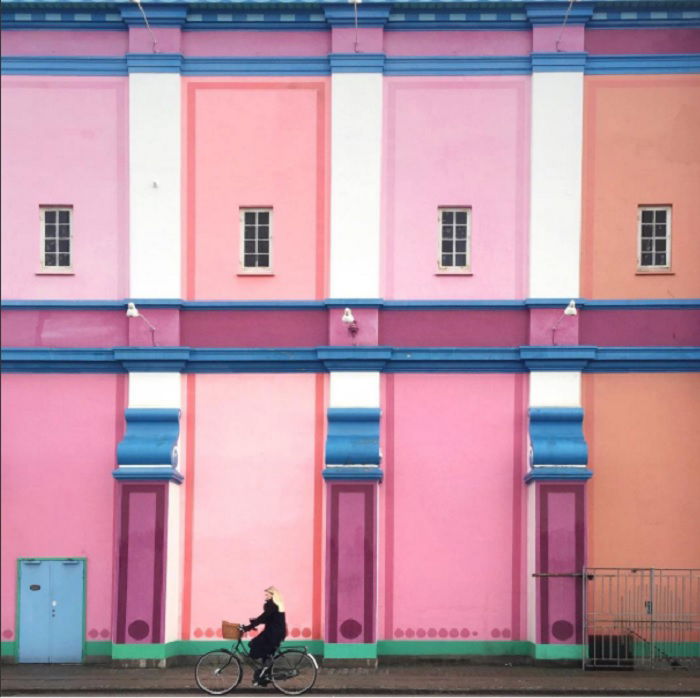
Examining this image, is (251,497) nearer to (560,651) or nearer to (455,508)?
(455,508)

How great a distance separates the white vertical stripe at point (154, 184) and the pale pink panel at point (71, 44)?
703 mm

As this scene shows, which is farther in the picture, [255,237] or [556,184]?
[255,237]

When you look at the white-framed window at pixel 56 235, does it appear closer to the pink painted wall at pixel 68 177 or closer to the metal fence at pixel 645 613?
the pink painted wall at pixel 68 177

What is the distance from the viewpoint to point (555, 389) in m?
24.3

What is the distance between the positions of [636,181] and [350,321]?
5.43 meters

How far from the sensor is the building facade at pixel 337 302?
24.3m

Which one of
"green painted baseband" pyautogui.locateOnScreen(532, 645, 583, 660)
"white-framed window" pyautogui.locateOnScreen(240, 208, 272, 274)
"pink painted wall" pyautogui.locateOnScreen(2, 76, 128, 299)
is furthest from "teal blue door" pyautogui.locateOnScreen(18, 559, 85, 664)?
"green painted baseband" pyautogui.locateOnScreen(532, 645, 583, 660)

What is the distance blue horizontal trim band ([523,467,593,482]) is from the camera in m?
23.6

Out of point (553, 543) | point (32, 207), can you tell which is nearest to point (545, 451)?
point (553, 543)

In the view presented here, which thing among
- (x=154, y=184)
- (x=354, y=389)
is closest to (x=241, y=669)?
(x=354, y=389)

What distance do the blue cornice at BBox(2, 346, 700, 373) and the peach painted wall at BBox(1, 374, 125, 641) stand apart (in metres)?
0.33

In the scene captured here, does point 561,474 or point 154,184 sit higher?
point 154,184

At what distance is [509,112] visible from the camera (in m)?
24.7

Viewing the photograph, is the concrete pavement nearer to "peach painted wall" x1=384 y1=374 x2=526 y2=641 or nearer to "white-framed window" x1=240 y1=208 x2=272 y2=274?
"peach painted wall" x1=384 y1=374 x2=526 y2=641
